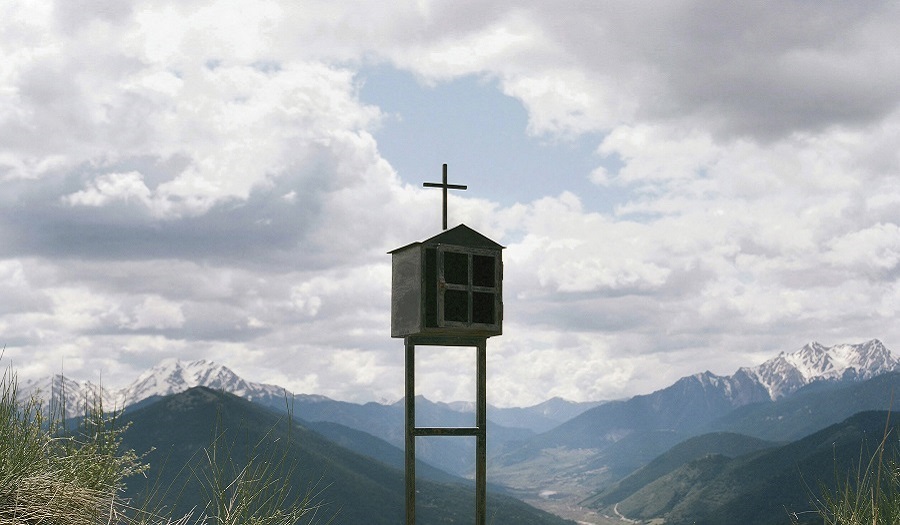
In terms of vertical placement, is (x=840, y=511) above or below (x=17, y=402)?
below

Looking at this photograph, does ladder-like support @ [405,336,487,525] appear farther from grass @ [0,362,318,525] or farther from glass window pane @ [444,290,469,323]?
grass @ [0,362,318,525]

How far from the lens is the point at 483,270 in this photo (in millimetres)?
12766

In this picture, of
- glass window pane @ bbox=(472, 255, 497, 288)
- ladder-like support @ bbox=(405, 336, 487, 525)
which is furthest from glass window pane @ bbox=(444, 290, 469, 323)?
ladder-like support @ bbox=(405, 336, 487, 525)

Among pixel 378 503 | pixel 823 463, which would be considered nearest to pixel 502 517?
pixel 378 503

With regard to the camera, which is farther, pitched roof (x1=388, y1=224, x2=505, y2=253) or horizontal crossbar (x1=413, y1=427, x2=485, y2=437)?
pitched roof (x1=388, y1=224, x2=505, y2=253)

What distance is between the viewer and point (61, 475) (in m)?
8.47

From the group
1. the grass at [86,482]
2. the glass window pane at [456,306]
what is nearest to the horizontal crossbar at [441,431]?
the glass window pane at [456,306]

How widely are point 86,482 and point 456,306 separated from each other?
17.8 ft

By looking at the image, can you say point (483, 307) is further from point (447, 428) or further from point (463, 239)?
point (447, 428)

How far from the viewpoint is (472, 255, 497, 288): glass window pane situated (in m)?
12.7

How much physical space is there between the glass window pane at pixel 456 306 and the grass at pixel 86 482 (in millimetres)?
4072

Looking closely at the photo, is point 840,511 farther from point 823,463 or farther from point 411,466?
point 823,463

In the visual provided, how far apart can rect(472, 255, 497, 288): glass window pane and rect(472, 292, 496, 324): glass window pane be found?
16cm

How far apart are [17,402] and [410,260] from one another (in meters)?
5.37
